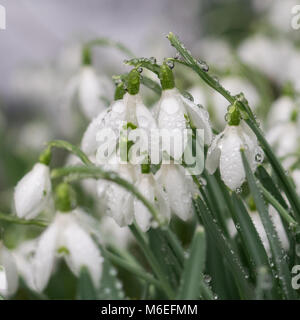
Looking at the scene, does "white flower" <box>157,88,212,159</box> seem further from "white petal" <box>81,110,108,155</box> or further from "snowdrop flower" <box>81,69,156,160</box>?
"white petal" <box>81,110,108,155</box>

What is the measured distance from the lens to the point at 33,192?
3.59 ft

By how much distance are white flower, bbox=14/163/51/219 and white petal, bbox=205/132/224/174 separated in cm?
27

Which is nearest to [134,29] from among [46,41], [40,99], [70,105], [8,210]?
[46,41]

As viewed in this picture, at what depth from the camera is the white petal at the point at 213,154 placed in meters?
1.09

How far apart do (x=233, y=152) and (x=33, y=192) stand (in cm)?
34

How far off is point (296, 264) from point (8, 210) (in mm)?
1701

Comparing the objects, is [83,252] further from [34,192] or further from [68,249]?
[34,192]

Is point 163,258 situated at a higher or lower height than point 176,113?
lower

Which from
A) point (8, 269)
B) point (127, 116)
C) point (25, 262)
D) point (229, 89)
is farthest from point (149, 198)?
point (229, 89)

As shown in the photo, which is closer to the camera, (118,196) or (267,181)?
(118,196)

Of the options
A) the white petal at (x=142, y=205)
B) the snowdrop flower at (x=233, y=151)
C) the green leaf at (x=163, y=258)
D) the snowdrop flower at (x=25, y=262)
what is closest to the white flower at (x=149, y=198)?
the white petal at (x=142, y=205)

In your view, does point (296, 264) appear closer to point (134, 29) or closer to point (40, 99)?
point (40, 99)

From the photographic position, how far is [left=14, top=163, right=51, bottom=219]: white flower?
43.1 inches

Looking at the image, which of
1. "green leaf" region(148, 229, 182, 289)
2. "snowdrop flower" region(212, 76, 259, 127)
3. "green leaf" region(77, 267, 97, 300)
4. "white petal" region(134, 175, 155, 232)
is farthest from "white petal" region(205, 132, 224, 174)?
"snowdrop flower" region(212, 76, 259, 127)
